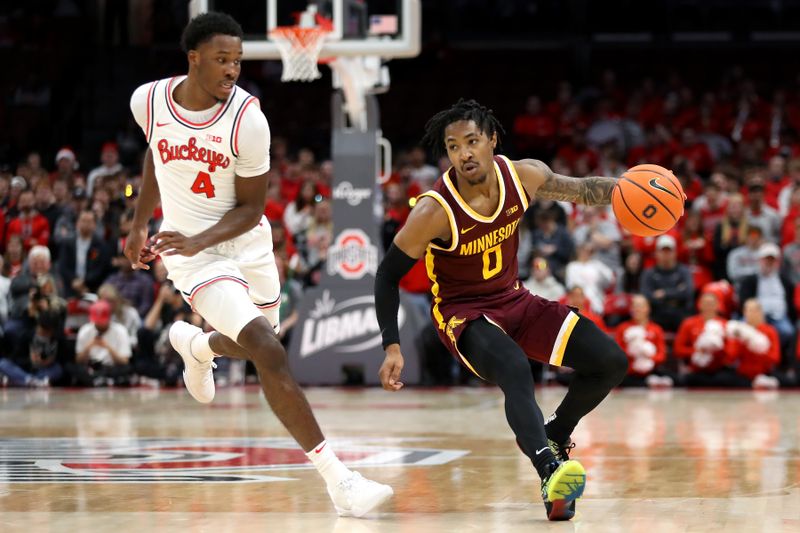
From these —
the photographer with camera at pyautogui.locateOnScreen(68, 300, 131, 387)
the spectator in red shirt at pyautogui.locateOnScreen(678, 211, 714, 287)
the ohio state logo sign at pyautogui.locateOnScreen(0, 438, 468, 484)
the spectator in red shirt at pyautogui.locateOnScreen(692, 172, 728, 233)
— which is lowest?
the photographer with camera at pyautogui.locateOnScreen(68, 300, 131, 387)

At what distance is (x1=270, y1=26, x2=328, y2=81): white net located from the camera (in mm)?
12727

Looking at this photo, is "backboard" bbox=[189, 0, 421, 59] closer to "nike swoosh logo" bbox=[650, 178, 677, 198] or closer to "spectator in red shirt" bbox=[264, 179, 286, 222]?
"spectator in red shirt" bbox=[264, 179, 286, 222]

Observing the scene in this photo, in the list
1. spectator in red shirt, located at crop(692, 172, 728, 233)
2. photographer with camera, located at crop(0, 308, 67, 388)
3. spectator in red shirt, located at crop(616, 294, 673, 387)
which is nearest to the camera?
spectator in red shirt, located at crop(616, 294, 673, 387)

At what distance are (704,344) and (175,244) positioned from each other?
340 inches

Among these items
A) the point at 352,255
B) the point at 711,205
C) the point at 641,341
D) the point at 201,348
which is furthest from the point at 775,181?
the point at 201,348

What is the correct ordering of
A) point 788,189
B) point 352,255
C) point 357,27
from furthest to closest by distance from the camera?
point 788,189, point 352,255, point 357,27

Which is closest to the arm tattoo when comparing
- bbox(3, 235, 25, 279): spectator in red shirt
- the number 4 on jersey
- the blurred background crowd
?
the number 4 on jersey

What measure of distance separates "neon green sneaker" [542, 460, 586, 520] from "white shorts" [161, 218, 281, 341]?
1.51m

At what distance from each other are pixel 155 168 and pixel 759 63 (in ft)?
58.5

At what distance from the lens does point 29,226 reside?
607 inches

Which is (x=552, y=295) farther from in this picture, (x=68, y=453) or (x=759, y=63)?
(x=759, y=63)

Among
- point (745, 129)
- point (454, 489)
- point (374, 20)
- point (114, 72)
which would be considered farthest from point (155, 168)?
point (114, 72)

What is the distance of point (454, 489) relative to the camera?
634cm

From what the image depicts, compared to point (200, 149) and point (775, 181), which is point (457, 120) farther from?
point (775, 181)
